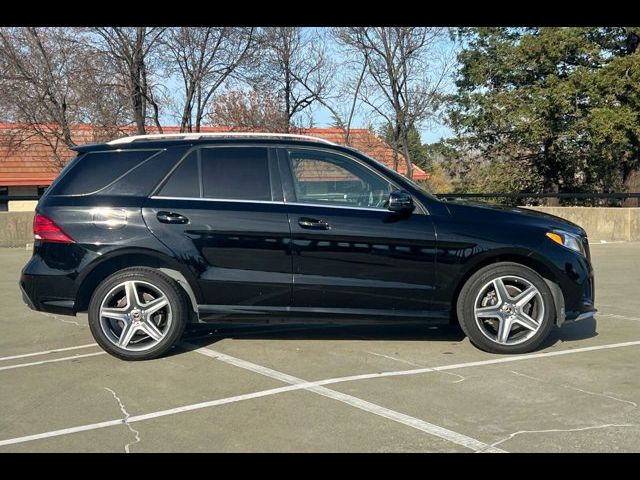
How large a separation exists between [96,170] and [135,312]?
1.30 m

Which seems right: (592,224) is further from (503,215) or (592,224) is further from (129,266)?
(129,266)

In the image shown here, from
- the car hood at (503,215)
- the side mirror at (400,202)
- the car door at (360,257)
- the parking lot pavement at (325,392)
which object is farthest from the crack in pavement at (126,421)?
the car hood at (503,215)

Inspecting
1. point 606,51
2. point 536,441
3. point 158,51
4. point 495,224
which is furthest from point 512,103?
point 536,441

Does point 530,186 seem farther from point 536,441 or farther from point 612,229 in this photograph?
point 536,441

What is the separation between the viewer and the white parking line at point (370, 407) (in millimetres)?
3826

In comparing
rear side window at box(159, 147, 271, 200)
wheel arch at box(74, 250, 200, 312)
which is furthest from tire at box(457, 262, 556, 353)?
wheel arch at box(74, 250, 200, 312)

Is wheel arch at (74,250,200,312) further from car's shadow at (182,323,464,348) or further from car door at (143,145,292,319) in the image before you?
car's shadow at (182,323,464,348)

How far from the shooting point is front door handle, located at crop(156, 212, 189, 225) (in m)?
5.55

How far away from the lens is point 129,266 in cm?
567

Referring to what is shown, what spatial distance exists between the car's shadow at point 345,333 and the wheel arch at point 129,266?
2.36ft

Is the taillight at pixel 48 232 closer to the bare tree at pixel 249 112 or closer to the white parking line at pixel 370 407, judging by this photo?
the white parking line at pixel 370 407

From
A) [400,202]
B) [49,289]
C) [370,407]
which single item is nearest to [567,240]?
[400,202]

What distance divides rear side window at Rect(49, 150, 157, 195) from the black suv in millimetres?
36

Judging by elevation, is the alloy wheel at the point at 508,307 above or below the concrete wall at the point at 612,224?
below
